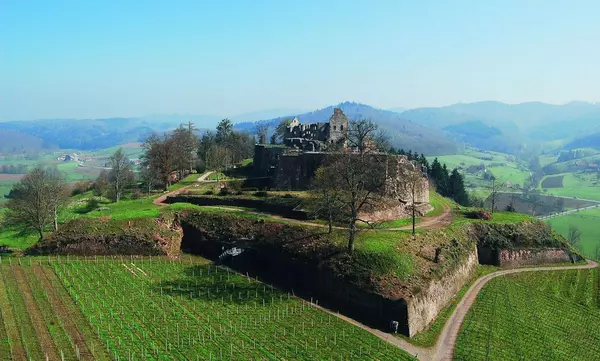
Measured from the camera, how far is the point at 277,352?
2948 centimetres

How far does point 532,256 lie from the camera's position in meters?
55.2

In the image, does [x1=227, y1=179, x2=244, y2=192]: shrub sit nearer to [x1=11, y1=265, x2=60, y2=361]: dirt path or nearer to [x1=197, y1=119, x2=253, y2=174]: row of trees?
[x1=197, y1=119, x2=253, y2=174]: row of trees

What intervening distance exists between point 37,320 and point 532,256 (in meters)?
51.7

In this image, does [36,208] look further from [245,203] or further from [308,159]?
[308,159]

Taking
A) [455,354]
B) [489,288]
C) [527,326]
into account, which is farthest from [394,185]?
[455,354]

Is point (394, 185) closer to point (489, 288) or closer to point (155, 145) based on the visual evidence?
point (489, 288)

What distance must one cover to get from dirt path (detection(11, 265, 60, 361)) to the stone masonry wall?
46.5 metres

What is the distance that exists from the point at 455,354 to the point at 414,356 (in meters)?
3.16

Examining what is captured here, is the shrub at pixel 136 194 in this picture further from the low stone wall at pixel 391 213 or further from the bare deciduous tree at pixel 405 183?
the bare deciduous tree at pixel 405 183

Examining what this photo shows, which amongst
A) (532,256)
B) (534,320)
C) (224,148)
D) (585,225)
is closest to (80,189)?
(224,148)

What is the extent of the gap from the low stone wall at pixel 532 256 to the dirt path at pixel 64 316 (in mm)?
44827

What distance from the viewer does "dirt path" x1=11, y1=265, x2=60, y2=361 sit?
2741cm

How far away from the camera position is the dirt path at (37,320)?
1079 inches

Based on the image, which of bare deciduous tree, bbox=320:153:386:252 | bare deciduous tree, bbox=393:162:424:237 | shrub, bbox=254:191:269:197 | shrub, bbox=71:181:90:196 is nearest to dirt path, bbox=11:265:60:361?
bare deciduous tree, bbox=320:153:386:252
